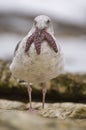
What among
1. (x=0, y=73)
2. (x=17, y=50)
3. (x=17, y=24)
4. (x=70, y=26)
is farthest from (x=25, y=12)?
(x=17, y=50)

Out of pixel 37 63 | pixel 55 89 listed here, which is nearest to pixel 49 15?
pixel 55 89

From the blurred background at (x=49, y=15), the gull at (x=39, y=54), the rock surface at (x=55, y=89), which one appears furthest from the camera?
the blurred background at (x=49, y=15)

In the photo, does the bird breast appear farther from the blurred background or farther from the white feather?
the blurred background

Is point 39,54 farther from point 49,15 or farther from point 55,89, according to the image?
point 49,15

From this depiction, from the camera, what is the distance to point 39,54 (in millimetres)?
6176

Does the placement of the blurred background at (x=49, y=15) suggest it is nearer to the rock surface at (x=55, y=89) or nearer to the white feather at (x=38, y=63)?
the rock surface at (x=55, y=89)

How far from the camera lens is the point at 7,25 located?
13055 millimetres

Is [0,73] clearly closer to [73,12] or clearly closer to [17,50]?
[17,50]

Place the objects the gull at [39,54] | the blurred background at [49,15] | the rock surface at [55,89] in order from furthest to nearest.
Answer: the blurred background at [49,15]
the rock surface at [55,89]
the gull at [39,54]

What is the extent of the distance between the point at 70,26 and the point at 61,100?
4451mm

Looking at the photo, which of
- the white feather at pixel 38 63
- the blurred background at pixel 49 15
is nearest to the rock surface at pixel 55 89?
the white feather at pixel 38 63

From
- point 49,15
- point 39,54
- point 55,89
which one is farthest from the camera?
point 49,15

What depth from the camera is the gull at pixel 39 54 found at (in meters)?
6.20

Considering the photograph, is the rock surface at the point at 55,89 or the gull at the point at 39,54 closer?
the gull at the point at 39,54
